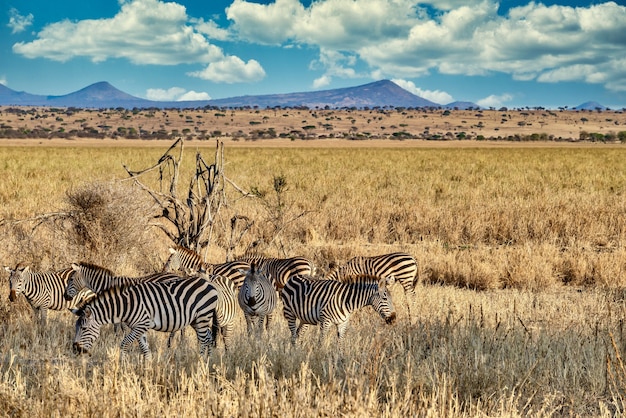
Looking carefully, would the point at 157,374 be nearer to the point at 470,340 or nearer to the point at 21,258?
the point at 470,340

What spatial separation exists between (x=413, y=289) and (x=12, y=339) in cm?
629

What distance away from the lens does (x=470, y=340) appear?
7.33 metres

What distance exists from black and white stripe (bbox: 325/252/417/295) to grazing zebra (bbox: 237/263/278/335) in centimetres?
248

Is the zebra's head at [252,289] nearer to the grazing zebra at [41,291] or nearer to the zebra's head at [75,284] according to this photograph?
the grazing zebra at [41,291]

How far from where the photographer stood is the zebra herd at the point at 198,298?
22.9 feet

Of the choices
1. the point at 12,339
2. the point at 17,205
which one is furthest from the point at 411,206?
the point at 12,339

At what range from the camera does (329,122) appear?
164000mm

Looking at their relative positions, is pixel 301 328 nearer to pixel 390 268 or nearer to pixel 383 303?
pixel 383 303

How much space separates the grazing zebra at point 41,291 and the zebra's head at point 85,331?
5.94 ft

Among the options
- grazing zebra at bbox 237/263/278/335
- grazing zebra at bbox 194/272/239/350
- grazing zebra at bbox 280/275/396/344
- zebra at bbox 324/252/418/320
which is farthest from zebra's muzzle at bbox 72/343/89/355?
A: zebra at bbox 324/252/418/320

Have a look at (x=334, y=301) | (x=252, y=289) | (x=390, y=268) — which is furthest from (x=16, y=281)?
(x=390, y=268)

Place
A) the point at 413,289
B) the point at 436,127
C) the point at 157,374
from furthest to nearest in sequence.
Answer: the point at 436,127, the point at 413,289, the point at 157,374

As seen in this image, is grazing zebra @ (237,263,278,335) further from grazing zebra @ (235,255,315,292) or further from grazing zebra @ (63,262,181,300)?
grazing zebra @ (235,255,315,292)

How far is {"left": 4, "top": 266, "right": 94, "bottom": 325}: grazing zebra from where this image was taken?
866cm
